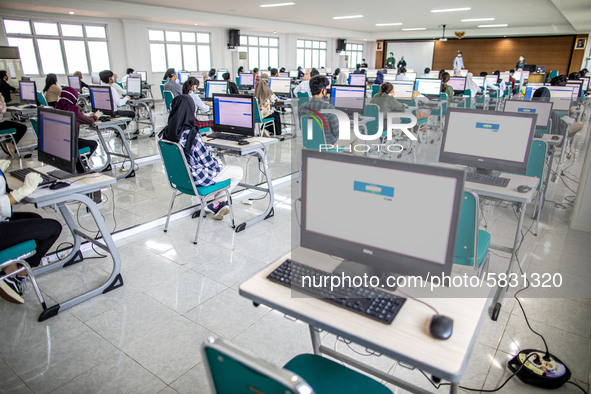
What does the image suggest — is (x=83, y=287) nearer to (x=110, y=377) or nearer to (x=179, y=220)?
(x=110, y=377)

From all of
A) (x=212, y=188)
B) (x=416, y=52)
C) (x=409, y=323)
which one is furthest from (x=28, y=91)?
(x=416, y=52)

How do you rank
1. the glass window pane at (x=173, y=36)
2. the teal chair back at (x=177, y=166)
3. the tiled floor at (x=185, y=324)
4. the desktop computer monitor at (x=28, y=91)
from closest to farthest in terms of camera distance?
the tiled floor at (x=185, y=324)
the teal chair back at (x=177, y=166)
the desktop computer monitor at (x=28, y=91)
the glass window pane at (x=173, y=36)

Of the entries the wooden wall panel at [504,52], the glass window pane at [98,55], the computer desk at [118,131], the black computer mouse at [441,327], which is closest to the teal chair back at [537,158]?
the black computer mouse at [441,327]

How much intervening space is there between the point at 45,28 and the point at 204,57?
5.64 meters

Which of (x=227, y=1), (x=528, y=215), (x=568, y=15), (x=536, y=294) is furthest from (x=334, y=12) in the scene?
(x=536, y=294)

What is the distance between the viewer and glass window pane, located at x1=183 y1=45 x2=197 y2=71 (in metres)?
15.0

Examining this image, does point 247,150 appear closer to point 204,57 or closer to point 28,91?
point 28,91

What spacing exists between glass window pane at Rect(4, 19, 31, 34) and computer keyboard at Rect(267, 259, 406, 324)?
1313 cm

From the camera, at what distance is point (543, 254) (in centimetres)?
302

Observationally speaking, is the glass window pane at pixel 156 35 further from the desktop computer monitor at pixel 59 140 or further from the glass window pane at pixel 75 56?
the desktop computer monitor at pixel 59 140

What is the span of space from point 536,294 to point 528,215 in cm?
152

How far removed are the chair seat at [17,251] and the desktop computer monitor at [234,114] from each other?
82.6 inches

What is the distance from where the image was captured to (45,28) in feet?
37.4

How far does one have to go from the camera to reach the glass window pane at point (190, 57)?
15008mm
